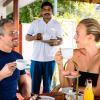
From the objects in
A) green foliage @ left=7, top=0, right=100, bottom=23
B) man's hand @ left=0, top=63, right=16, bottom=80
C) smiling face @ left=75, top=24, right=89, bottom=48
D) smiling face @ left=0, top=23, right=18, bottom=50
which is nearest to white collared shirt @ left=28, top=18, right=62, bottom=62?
smiling face @ left=0, top=23, right=18, bottom=50

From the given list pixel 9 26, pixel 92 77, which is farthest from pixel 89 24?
pixel 9 26

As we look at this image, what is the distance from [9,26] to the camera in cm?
289

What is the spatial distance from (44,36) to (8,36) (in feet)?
5.88

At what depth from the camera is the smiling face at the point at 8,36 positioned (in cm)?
285

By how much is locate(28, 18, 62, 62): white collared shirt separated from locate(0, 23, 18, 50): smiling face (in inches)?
68.7

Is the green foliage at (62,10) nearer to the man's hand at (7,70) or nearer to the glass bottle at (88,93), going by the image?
the man's hand at (7,70)

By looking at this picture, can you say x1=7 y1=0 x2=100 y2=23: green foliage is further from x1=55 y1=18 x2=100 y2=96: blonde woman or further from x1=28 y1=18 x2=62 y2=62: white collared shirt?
x1=55 y1=18 x2=100 y2=96: blonde woman

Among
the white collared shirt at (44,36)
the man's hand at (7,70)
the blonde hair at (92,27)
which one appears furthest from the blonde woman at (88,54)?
the white collared shirt at (44,36)

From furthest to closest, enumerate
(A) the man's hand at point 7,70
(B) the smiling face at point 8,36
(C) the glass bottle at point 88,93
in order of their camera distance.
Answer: (B) the smiling face at point 8,36
(A) the man's hand at point 7,70
(C) the glass bottle at point 88,93

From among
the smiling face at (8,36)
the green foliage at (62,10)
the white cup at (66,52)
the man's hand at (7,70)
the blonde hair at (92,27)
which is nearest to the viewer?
the white cup at (66,52)

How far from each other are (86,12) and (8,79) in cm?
1430

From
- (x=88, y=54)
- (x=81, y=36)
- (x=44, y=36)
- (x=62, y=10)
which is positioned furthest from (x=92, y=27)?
(x=62, y=10)

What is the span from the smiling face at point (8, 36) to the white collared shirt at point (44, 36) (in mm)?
1746

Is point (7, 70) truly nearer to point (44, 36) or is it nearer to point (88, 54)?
point (88, 54)
